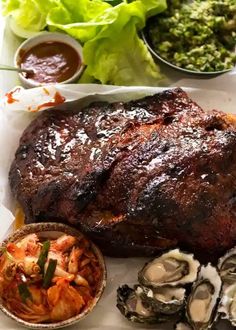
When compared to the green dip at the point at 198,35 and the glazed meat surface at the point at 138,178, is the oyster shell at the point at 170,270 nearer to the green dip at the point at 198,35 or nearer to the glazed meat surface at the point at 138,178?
the glazed meat surface at the point at 138,178

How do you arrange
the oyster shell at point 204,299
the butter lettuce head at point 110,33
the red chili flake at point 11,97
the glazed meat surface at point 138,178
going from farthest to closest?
1. the butter lettuce head at point 110,33
2. the red chili flake at point 11,97
3. the glazed meat surface at point 138,178
4. the oyster shell at point 204,299

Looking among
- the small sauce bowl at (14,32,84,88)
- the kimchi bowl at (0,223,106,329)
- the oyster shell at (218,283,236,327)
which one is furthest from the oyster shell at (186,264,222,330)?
the small sauce bowl at (14,32,84,88)

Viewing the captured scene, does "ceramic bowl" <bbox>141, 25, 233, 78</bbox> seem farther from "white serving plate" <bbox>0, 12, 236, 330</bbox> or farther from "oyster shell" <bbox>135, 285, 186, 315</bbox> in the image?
"oyster shell" <bbox>135, 285, 186, 315</bbox>

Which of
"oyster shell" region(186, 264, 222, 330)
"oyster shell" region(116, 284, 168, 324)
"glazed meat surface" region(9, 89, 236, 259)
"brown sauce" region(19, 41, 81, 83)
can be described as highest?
"brown sauce" region(19, 41, 81, 83)

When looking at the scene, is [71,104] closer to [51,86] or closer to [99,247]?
[51,86]

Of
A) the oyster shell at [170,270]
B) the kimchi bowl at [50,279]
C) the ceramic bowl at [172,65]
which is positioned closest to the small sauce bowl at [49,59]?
the ceramic bowl at [172,65]

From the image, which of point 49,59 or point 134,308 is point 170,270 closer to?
point 134,308
